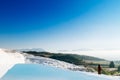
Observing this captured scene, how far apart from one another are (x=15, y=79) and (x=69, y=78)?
Answer: 3183mm

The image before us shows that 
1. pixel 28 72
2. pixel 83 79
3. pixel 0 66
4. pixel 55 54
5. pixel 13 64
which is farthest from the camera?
pixel 55 54

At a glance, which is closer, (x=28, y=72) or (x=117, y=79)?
(x=117, y=79)

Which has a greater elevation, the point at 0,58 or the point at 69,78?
the point at 0,58

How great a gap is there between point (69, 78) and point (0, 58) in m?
5.52

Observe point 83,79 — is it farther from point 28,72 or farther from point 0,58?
point 0,58

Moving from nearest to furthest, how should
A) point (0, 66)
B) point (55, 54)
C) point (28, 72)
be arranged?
point (0, 66)
point (28, 72)
point (55, 54)

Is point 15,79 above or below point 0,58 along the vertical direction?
below

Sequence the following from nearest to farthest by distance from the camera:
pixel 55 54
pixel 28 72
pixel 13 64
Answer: pixel 28 72 → pixel 13 64 → pixel 55 54

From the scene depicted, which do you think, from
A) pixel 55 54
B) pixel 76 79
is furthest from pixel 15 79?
pixel 55 54

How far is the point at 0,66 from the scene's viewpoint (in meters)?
14.4

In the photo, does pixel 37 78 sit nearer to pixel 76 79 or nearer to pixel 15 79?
pixel 15 79

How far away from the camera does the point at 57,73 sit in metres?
15.1

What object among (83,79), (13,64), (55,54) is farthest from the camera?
(55,54)

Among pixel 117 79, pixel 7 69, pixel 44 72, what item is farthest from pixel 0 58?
pixel 117 79
